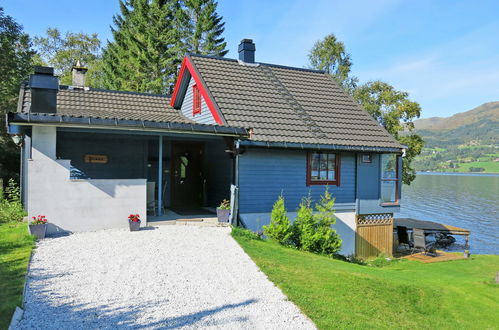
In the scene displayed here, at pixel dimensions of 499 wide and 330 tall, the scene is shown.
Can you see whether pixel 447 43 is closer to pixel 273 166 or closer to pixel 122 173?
pixel 273 166

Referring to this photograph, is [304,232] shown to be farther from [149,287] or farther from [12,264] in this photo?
[12,264]

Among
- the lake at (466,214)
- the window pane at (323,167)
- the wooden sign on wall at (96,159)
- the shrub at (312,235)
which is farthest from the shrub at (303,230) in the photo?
the lake at (466,214)

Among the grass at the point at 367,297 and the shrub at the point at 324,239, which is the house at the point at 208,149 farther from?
the grass at the point at 367,297

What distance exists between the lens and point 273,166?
11.0 meters

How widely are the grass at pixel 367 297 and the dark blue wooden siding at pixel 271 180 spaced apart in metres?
2.38

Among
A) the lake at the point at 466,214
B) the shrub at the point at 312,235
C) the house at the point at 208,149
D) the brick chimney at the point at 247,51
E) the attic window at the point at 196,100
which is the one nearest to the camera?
the house at the point at 208,149

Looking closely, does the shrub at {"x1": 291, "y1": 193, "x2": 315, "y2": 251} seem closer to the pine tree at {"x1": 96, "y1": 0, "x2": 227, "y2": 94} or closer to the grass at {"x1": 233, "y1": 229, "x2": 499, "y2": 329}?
the grass at {"x1": 233, "y1": 229, "x2": 499, "y2": 329}

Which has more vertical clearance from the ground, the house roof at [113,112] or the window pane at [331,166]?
the house roof at [113,112]

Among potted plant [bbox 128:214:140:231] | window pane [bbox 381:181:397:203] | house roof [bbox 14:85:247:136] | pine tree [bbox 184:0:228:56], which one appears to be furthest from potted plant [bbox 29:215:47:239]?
pine tree [bbox 184:0:228:56]

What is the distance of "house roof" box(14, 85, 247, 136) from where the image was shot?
27.3 feet

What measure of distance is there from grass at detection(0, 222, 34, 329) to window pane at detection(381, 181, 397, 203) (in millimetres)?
10560

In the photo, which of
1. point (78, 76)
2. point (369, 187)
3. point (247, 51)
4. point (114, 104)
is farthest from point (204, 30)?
point (369, 187)

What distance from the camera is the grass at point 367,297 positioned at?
202 inches

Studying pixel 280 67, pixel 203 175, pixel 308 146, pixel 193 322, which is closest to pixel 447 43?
pixel 280 67
